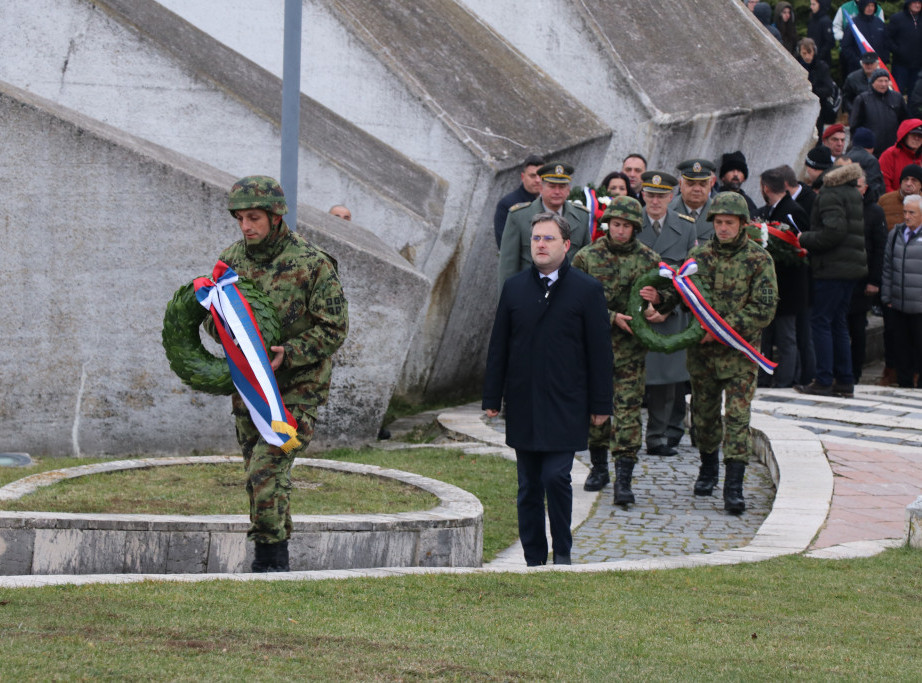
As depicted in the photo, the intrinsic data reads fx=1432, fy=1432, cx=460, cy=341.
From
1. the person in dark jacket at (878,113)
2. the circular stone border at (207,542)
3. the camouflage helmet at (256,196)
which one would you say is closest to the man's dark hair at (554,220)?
the camouflage helmet at (256,196)

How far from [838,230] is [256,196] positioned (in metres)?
7.43

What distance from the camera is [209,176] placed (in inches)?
407

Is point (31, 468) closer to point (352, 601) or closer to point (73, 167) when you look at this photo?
point (73, 167)

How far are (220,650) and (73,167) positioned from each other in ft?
19.9

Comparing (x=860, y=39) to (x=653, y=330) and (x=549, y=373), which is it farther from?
(x=549, y=373)

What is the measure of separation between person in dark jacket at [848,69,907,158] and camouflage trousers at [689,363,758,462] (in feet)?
34.1

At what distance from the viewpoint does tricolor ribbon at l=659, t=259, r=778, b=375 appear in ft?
29.2

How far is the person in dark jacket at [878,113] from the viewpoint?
61.1ft

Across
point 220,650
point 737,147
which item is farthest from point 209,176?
point 737,147

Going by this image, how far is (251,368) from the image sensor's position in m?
6.44

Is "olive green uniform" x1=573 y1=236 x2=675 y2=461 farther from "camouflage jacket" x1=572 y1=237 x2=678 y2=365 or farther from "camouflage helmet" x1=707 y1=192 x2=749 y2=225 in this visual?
"camouflage helmet" x1=707 y1=192 x2=749 y2=225

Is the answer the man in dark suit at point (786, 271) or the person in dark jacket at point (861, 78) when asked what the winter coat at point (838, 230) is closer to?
the man in dark suit at point (786, 271)

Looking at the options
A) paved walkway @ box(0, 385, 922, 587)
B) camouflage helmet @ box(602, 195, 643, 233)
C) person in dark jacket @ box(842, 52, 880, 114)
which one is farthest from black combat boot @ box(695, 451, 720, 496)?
person in dark jacket @ box(842, 52, 880, 114)

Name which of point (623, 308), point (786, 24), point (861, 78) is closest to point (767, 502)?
point (623, 308)
